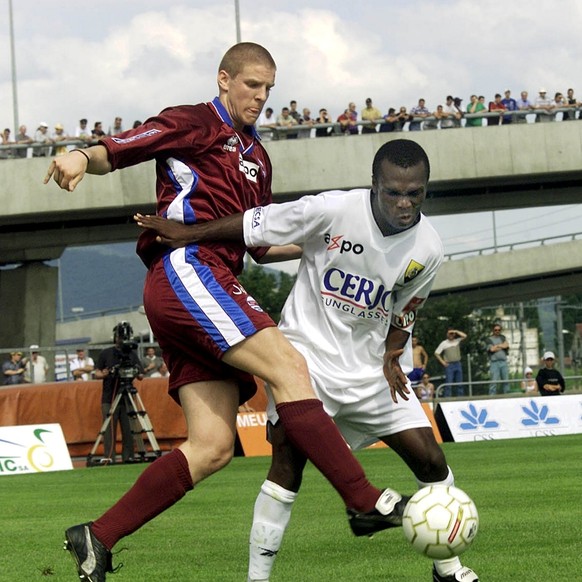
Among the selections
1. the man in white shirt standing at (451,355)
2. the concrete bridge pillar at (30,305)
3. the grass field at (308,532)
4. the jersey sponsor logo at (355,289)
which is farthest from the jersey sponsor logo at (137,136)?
the concrete bridge pillar at (30,305)

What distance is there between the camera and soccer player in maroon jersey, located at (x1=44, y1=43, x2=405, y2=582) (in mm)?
5457

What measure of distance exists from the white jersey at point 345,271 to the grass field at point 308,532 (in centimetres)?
134

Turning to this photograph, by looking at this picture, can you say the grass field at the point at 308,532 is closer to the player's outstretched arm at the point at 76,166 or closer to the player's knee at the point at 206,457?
the player's knee at the point at 206,457

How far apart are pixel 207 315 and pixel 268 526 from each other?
3.37ft

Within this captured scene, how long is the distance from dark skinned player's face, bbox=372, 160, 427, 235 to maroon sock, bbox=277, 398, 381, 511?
948 mm

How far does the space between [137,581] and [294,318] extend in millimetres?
1912

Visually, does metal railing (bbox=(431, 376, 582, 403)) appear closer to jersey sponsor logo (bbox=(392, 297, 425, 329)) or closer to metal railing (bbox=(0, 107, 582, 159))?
metal railing (bbox=(0, 107, 582, 159))

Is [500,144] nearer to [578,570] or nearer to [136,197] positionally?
[136,197]

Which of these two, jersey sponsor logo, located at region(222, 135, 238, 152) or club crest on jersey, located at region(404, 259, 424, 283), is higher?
jersey sponsor logo, located at region(222, 135, 238, 152)

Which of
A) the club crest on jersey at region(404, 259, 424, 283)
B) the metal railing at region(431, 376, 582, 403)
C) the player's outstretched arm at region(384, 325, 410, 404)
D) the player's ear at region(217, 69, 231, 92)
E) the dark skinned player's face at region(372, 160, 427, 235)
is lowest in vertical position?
the metal railing at region(431, 376, 582, 403)

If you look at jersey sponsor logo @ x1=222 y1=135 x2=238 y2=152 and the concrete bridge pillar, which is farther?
the concrete bridge pillar

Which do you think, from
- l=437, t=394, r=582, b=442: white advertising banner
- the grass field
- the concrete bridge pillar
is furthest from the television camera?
the concrete bridge pillar

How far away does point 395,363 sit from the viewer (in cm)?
599

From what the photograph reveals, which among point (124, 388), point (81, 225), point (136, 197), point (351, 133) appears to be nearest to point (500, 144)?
point (351, 133)
